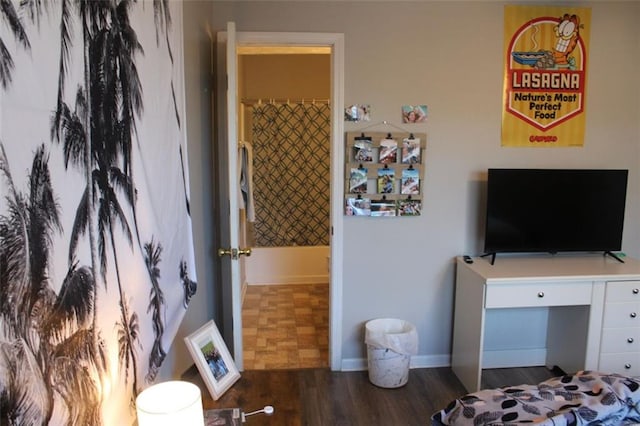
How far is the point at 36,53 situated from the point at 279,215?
424cm

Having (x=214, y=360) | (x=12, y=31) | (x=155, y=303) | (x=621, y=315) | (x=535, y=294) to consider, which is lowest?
(x=214, y=360)

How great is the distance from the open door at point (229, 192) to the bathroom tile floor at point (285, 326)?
1.10 feet

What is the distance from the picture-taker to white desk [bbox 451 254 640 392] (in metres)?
2.60

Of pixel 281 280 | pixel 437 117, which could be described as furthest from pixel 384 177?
pixel 281 280

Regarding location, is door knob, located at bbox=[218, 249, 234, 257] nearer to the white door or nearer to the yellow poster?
the white door

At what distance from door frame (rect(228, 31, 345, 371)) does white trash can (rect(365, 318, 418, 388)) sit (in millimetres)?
253

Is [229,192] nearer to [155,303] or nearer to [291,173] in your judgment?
[155,303]

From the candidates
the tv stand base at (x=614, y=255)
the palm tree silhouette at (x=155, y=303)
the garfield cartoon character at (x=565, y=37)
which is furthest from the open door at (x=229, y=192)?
the tv stand base at (x=614, y=255)

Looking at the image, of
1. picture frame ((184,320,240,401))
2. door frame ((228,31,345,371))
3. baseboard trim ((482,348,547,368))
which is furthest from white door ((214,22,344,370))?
baseboard trim ((482,348,547,368))

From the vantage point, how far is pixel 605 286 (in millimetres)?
2629

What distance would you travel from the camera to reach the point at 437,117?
2.88m

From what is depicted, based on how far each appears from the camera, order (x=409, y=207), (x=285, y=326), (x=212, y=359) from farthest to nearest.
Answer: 1. (x=285, y=326)
2. (x=409, y=207)
3. (x=212, y=359)

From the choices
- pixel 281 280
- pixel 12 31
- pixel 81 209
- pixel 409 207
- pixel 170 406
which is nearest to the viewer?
pixel 12 31

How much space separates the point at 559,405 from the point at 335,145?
1795mm
